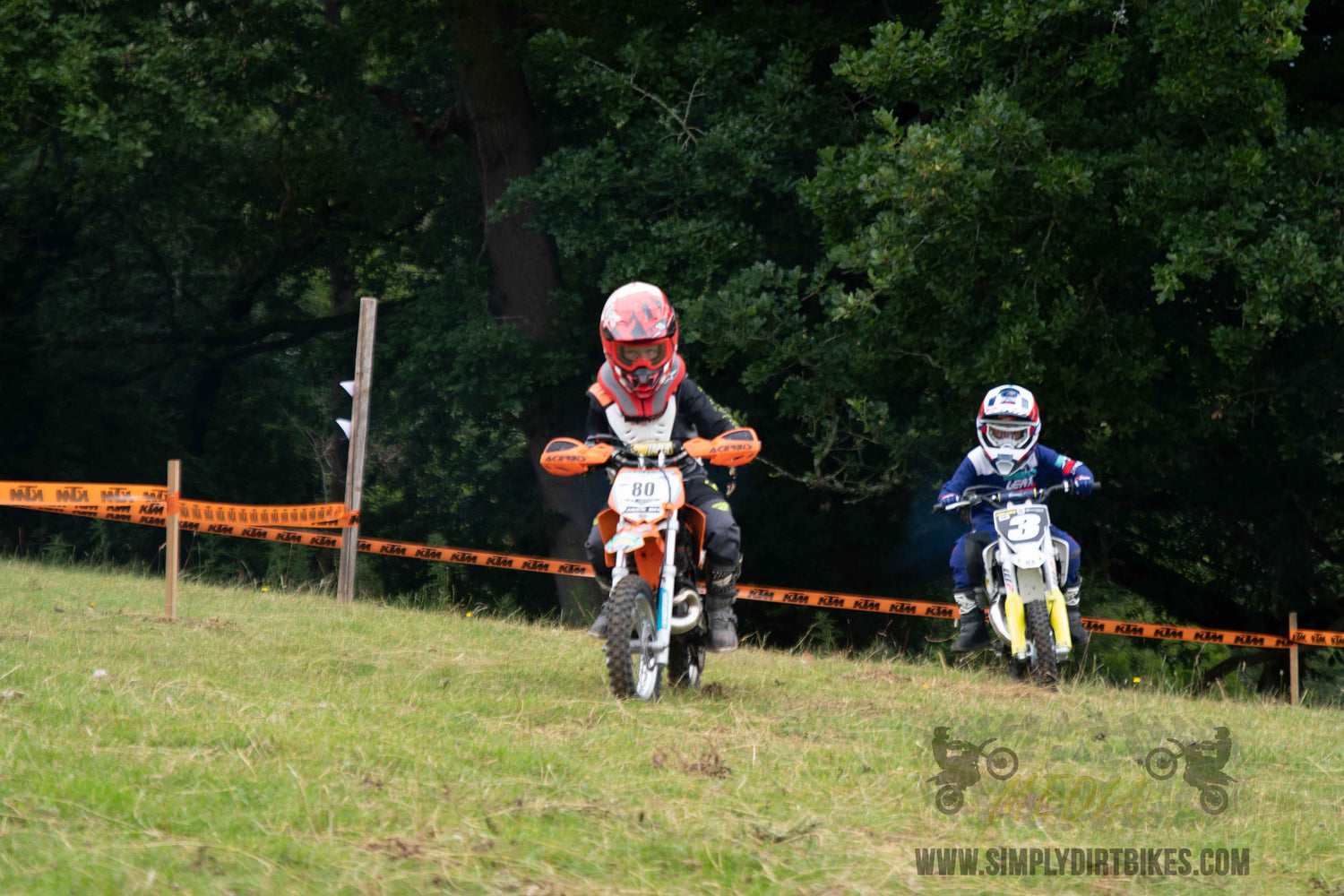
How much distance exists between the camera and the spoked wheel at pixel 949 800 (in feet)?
14.8

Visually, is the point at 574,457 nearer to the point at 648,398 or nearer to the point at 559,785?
the point at 648,398

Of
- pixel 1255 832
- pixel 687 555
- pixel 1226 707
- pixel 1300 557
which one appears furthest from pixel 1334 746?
pixel 1300 557

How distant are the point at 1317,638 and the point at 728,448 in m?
9.80

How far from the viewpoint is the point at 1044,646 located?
8445 mm

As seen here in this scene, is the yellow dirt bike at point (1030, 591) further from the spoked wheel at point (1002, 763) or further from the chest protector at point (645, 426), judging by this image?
the spoked wheel at point (1002, 763)

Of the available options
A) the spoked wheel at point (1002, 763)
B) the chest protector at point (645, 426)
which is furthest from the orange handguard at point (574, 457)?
the spoked wheel at point (1002, 763)

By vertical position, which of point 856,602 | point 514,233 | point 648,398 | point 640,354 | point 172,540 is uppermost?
point 514,233

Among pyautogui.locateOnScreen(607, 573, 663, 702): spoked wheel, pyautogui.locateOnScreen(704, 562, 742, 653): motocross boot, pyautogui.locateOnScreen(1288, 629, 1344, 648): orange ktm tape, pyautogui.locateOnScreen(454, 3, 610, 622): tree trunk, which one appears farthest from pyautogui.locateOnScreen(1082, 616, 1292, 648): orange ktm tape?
pyautogui.locateOnScreen(607, 573, 663, 702): spoked wheel

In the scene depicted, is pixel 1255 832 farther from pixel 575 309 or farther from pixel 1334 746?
pixel 575 309

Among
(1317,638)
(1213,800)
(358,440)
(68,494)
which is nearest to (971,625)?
(1213,800)

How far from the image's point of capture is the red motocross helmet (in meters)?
6.73

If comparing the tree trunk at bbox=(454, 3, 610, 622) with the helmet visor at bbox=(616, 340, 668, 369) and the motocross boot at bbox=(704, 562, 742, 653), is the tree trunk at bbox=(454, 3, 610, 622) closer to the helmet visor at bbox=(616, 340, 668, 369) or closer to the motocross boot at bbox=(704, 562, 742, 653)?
the motocross boot at bbox=(704, 562, 742, 653)

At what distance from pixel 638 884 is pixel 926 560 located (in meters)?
15.1

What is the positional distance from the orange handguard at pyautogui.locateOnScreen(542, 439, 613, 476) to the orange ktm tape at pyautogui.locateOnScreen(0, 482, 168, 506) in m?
3.99
